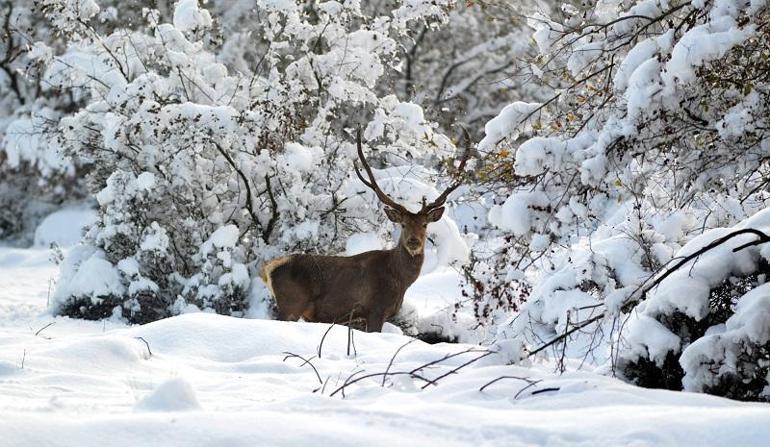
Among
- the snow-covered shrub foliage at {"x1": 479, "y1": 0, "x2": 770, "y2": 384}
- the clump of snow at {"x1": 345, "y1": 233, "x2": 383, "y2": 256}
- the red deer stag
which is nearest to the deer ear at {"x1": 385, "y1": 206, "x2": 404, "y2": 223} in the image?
the red deer stag

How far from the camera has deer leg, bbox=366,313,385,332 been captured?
377 inches

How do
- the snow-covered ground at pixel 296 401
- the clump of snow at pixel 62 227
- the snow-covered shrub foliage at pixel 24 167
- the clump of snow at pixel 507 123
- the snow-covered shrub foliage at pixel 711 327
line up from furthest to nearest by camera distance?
the clump of snow at pixel 62 227
the snow-covered shrub foliage at pixel 24 167
the clump of snow at pixel 507 123
the snow-covered shrub foliage at pixel 711 327
the snow-covered ground at pixel 296 401

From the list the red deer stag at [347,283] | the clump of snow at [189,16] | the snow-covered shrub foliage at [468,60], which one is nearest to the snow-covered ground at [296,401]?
the red deer stag at [347,283]

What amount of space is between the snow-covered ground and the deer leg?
2861mm

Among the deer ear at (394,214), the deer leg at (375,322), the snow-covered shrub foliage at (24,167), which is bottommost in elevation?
the deer leg at (375,322)

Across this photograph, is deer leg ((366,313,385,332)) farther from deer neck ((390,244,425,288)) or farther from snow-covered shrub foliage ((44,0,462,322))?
snow-covered shrub foliage ((44,0,462,322))

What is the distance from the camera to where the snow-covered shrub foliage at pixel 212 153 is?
36.8 feet

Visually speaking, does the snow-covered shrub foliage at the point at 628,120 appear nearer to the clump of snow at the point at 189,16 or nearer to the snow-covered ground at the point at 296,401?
the snow-covered ground at the point at 296,401

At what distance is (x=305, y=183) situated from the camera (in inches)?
465

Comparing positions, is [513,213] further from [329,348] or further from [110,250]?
[110,250]

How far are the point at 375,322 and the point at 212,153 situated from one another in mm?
3505

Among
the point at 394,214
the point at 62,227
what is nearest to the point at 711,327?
the point at 394,214

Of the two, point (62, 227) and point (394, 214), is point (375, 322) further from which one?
point (62, 227)

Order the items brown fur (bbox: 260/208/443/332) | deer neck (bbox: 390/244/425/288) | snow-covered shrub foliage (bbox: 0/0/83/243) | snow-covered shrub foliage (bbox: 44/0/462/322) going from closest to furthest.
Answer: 1. deer neck (bbox: 390/244/425/288)
2. brown fur (bbox: 260/208/443/332)
3. snow-covered shrub foliage (bbox: 44/0/462/322)
4. snow-covered shrub foliage (bbox: 0/0/83/243)
